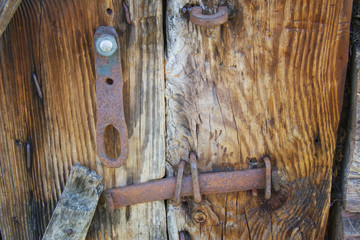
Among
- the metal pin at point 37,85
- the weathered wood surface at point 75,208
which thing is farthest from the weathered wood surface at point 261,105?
the metal pin at point 37,85

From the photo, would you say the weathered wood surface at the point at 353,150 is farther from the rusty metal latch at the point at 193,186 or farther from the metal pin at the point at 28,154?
the metal pin at the point at 28,154

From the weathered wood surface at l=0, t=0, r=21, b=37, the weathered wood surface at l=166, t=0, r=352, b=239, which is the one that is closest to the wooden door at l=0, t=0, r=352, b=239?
the weathered wood surface at l=166, t=0, r=352, b=239

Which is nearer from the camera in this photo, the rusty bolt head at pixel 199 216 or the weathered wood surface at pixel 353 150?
the weathered wood surface at pixel 353 150

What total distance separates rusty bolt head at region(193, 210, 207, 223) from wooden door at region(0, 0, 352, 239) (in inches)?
0.6

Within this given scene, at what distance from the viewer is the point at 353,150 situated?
103 cm

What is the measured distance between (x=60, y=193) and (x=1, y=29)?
22.3 inches

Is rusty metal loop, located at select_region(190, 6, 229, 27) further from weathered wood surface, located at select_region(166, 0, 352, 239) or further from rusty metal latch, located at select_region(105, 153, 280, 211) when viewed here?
rusty metal latch, located at select_region(105, 153, 280, 211)

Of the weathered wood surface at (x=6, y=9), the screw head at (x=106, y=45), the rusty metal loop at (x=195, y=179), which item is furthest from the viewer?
the rusty metal loop at (x=195, y=179)

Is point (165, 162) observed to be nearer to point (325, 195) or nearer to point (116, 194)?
point (116, 194)

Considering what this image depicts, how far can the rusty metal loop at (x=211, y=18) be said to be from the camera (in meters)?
0.91

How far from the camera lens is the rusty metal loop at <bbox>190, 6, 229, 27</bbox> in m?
0.91

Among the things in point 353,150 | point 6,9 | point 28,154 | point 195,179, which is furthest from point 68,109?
point 353,150

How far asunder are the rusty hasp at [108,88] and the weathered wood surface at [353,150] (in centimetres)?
69

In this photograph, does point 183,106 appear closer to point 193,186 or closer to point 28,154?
point 193,186
